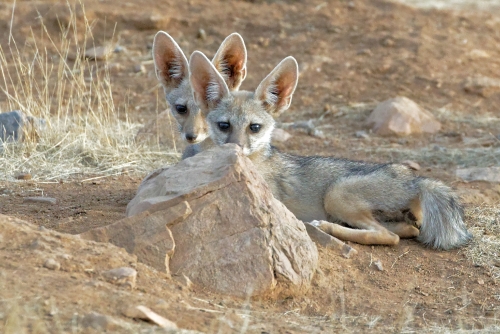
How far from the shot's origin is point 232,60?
25.0 ft

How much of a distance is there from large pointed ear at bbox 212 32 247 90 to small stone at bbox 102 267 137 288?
3.43 meters

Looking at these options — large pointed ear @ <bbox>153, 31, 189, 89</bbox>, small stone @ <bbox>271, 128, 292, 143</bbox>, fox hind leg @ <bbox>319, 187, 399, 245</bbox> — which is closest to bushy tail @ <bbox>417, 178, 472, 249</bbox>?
fox hind leg @ <bbox>319, 187, 399, 245</bbox>

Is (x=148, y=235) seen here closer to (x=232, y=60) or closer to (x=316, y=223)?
(x=316, y=223)

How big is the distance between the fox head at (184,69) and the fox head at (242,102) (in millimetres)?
524

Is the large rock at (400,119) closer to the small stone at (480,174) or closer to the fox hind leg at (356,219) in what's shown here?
the small stone at (480,174)

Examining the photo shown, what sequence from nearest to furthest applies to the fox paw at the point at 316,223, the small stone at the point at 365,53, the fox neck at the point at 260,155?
the fox paw at the point at 316,223
the fox neck at the point at 260,155
the small stone at the point at 365,53

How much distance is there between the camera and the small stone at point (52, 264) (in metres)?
4.51

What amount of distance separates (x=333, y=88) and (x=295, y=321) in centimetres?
817

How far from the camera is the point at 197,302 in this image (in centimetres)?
469

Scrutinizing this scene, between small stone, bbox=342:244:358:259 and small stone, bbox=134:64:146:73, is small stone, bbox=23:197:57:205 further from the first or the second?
small stone, bbox=134:64:146:73

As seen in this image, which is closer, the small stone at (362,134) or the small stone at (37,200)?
the small stone at (37,200)

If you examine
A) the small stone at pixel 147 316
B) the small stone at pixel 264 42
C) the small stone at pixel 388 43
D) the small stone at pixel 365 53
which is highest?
the small stone at pixel 388 43

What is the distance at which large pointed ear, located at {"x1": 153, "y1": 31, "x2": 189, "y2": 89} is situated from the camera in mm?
7602

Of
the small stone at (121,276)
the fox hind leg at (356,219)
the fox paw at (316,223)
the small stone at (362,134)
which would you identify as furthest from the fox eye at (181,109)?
the small stone at (362,134)
